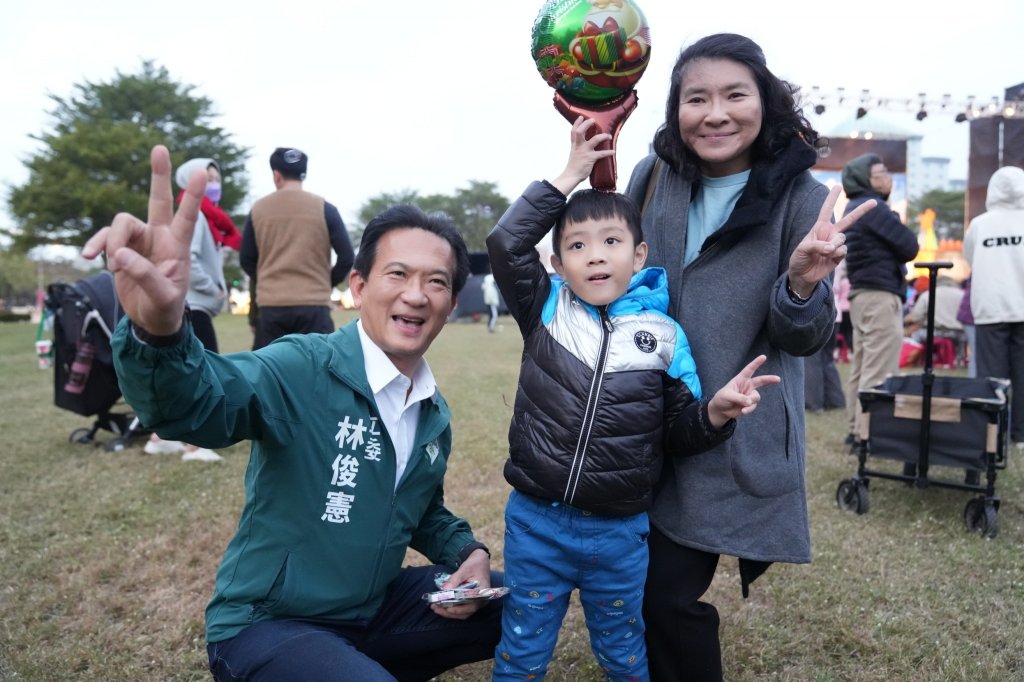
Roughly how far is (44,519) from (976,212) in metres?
17.8

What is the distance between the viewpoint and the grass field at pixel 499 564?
2582 millimetres

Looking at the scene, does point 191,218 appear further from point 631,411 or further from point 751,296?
point 751,296

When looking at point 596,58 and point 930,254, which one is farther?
point 930,254

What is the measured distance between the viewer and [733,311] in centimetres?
189

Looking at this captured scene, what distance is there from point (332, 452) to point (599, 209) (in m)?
0.99

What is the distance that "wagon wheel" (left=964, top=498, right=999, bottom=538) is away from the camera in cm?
376

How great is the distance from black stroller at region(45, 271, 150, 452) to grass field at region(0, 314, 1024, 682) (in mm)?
461

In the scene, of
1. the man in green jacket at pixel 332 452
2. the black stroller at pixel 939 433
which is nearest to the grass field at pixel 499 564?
the black stroller at pixel 939 433

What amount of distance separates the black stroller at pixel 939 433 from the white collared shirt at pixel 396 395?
124 inches

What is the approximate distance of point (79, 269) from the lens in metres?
58.2

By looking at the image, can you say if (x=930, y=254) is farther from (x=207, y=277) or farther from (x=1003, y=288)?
(x=207, y=277)

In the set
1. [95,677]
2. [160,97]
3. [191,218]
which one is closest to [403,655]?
[95,677]

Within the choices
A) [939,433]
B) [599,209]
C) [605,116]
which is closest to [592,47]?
[605,116]

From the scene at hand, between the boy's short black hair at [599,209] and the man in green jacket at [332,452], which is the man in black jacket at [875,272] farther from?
the man in green jacket at [332,452]
